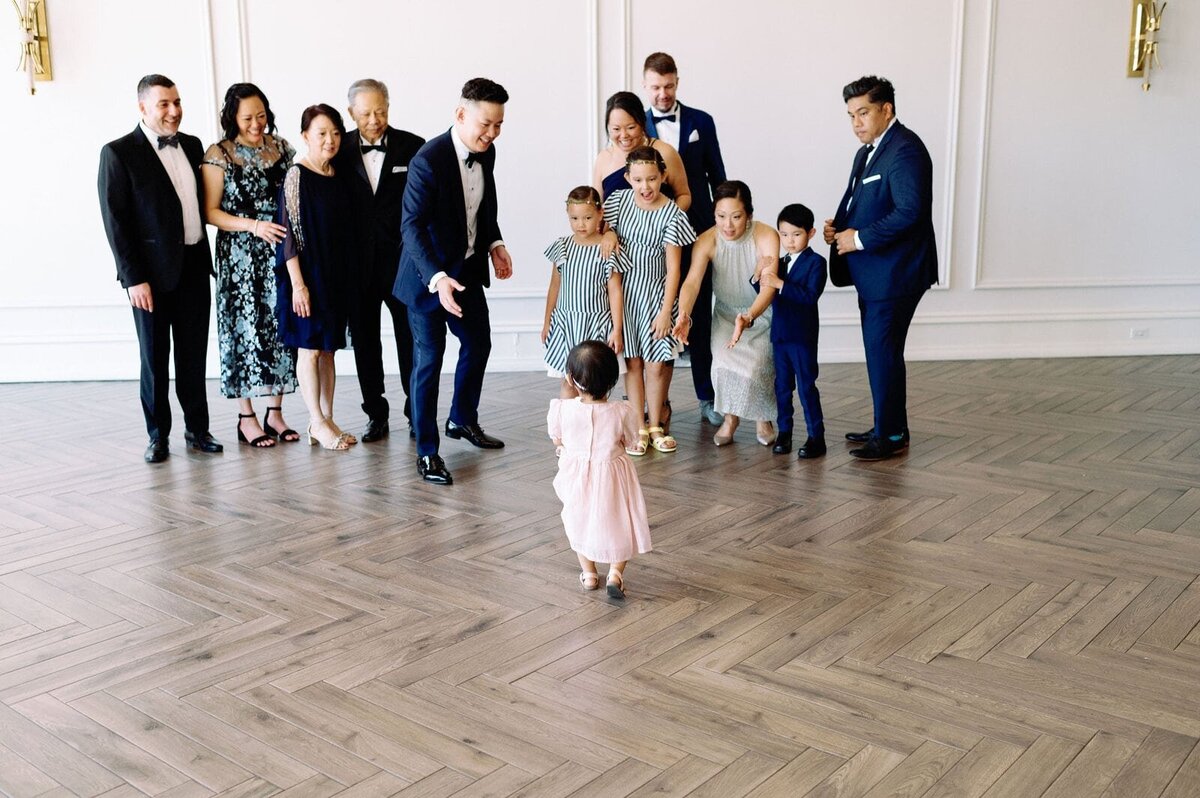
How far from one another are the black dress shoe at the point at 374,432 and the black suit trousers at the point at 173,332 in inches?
31.8

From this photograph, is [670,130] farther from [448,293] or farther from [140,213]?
[140,213]

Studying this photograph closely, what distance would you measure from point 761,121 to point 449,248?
3282 mm

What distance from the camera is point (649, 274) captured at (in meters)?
5.03

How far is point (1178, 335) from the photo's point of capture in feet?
25.3

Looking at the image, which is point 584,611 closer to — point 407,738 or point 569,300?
point 407,738

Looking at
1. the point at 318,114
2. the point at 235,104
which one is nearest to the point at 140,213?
the point at 235,104

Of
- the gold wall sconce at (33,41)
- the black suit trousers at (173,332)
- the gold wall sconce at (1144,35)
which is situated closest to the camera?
the black suit trousers at (173,332)

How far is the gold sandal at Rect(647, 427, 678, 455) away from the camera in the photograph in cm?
512

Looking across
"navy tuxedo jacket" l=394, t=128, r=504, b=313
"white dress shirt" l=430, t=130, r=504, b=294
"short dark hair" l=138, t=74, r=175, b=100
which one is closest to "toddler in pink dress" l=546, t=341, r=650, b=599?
"navy tuxedo jacket" l=394, t=128, r=504, b=313

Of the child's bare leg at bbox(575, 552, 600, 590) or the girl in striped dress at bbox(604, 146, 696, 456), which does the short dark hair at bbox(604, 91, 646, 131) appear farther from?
the child's bare leg at bbox(575, 552, 600, 590)

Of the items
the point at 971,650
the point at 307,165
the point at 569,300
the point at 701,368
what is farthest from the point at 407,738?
the point at 701,368

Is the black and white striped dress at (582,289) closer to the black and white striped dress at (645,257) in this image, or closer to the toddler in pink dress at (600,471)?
the black and white striped dress at (645,257)

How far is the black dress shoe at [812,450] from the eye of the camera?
5016mm

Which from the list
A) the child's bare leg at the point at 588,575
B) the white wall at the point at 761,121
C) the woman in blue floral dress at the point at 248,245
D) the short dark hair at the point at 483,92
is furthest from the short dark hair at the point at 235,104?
the child's bare leg at the point at 588,575
